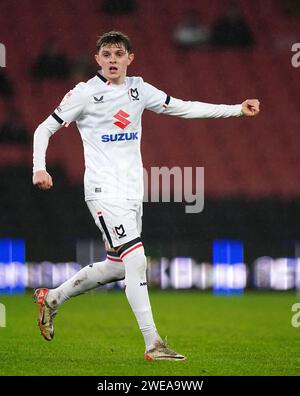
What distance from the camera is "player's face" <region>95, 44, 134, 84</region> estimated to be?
243 inches

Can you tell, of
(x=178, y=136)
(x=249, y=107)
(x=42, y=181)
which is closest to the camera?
(x=42, y=181)

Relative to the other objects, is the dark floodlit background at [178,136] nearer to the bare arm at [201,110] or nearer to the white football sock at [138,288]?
the bare arm at [201,110]

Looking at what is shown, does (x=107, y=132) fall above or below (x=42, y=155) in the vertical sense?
above

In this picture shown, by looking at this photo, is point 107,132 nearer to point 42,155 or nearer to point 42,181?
point 42,155

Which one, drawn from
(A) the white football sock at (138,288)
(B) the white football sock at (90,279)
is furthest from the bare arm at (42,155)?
(B) the white football sock at (90,279)

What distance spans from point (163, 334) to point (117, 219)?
2.27 meters

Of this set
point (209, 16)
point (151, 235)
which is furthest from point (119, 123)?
point (209, 16)

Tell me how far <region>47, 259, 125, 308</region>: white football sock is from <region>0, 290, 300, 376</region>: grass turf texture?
0.37 meters

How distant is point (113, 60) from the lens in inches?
243

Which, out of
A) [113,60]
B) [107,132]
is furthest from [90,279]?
[113,60]

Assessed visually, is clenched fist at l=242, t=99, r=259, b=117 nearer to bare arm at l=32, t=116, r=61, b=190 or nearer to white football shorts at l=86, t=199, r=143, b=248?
white football shorts at l=86, t=199, r=143, b=248

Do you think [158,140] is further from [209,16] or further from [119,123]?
[119,123]

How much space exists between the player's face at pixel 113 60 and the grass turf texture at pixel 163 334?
5.76 feet

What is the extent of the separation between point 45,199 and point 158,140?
2.74 m
